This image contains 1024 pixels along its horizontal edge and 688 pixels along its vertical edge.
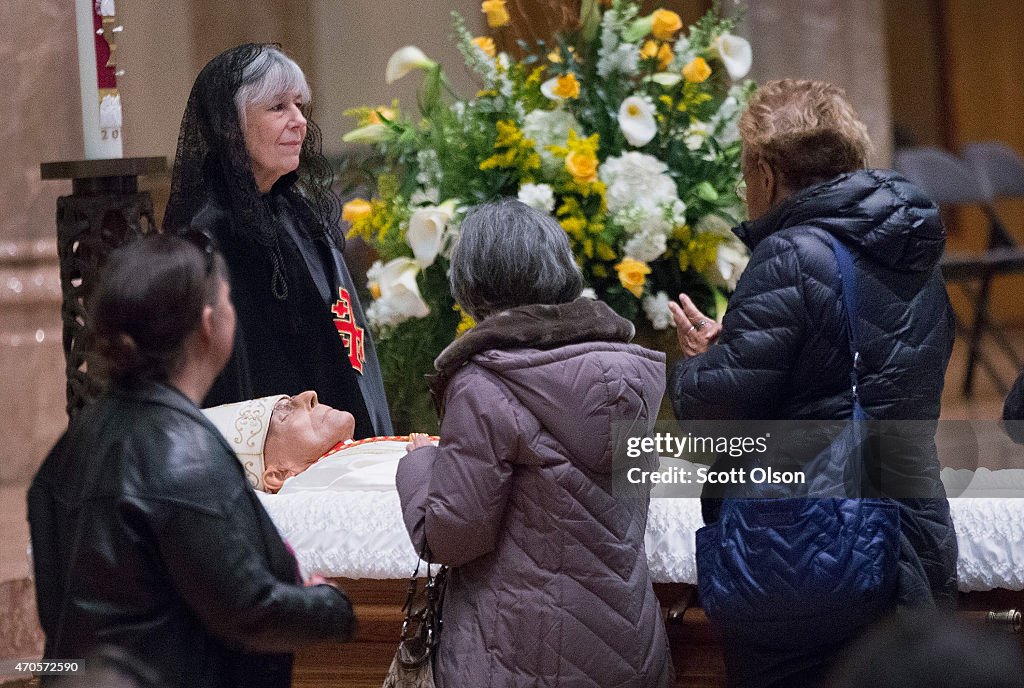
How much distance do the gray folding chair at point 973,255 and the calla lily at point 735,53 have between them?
0.51 meters

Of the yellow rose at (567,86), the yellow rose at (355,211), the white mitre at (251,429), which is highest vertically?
the yellow rose at (567,86)

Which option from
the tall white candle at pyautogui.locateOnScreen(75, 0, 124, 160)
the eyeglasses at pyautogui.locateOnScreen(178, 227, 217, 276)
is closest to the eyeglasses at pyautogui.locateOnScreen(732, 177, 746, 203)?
the tall white candle at pyautogui.locateOnScreen(75, 0, 124, 160)

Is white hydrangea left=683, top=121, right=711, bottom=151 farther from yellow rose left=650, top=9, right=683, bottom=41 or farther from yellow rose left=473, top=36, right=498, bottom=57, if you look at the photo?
yellow rose left=473, top=36, right=498, bottom=57

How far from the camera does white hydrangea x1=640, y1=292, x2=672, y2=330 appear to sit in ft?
9.46

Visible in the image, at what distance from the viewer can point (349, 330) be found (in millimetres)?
2611

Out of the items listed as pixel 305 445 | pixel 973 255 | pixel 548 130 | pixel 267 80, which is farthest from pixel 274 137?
pixel 973 255

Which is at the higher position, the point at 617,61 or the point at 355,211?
the point at 617,61

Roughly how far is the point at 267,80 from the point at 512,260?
2.17 ft

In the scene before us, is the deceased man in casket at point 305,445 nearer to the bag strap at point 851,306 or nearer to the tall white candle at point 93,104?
the tall white candle at point 93,104

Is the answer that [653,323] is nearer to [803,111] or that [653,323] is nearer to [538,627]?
[803,111]

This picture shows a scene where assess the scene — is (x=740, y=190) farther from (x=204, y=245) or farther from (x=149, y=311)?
(x=149, y=311)

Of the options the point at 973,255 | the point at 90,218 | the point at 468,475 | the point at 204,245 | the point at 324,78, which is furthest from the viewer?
the point at 324,78

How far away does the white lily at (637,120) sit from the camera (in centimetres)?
299

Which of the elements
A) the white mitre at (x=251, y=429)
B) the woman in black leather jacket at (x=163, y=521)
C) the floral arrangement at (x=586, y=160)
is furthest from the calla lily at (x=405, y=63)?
the woman in black leather jacket at (x=163, y=521)
